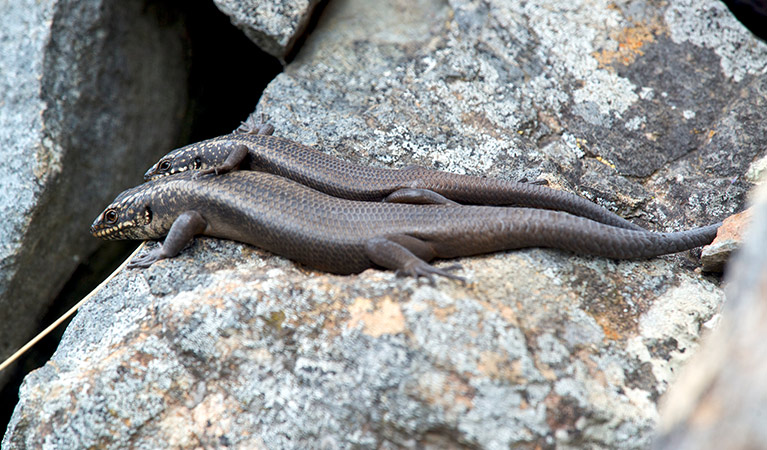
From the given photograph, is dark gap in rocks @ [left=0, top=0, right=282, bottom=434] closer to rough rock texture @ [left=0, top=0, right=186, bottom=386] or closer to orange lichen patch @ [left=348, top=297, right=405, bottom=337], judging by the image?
Answer: rough rock texture @ [left=0, top=0, right=186, bottom=386]

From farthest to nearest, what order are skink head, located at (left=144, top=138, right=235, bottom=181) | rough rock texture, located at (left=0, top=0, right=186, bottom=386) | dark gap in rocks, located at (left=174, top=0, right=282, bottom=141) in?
Result: 1. dark gap in rocks, located at (left=174, top=0, right=282, bottom=141)
2. rough rock texture, located at (left=0, top=0, right=186, bottom=386)
3. skink head, located at (left=144, top=138, right=235, bottom=181)

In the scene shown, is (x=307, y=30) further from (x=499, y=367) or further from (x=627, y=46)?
(x=499, y=367)

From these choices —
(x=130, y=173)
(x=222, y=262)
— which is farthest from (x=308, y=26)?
(x=222, y=262)

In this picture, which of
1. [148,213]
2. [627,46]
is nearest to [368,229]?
[148,213]

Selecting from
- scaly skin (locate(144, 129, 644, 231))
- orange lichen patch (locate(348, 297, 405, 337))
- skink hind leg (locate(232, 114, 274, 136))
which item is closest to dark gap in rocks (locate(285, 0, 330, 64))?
skink hind leg (locate(232, 114, 274, 136))

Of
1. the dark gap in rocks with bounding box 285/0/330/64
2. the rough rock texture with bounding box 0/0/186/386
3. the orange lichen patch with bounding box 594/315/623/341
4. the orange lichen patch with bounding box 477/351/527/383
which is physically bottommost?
the rough rock texture with bounding box 0/0/186/386

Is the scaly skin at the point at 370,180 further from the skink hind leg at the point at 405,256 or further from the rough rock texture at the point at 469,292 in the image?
the skink hind leg at the point at 405,256
